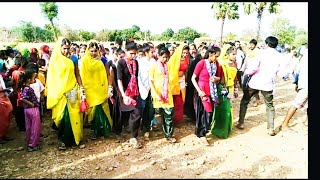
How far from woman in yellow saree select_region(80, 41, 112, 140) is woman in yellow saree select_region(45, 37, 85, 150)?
0.15 m

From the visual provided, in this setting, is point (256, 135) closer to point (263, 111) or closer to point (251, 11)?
point (263, 111)

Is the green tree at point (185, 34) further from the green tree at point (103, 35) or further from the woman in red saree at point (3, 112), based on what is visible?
the woman in red saree at point (3, 112)

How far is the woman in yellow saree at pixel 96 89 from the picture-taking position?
4586 millimetres

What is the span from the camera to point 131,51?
4473 millimetres

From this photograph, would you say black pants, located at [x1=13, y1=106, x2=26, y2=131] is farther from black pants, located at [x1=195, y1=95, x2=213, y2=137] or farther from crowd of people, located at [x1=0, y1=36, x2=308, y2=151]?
black pants, located at [x1=195, y1=95, x2=213, y2=137]

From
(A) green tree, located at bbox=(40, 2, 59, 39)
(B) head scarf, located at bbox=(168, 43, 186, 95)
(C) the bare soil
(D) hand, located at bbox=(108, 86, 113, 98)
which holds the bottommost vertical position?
(C) the bare soil

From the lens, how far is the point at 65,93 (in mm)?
4359

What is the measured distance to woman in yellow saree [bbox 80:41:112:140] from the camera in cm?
459

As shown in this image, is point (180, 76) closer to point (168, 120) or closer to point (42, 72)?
point (168, 120)

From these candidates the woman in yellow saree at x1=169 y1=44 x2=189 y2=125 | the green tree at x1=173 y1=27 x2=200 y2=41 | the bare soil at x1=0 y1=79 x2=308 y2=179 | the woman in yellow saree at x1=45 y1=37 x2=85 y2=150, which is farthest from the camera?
the green tree at x1=173 y1=27 x2=200 y2=41

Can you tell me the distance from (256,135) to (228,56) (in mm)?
1499

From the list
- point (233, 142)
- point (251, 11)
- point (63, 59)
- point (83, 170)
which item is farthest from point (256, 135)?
point (251, 11)

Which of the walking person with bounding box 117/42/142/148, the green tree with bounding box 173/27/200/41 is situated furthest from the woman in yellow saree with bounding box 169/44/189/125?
the green tree with bounding box 173/27/200/41

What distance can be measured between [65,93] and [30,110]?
600 millimetres
